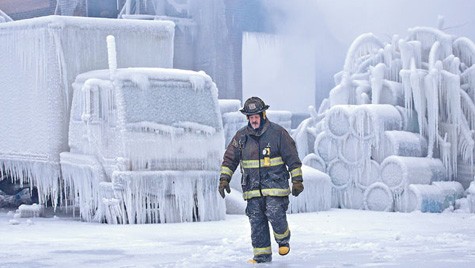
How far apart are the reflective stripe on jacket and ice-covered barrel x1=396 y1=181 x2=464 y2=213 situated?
24.7 ft

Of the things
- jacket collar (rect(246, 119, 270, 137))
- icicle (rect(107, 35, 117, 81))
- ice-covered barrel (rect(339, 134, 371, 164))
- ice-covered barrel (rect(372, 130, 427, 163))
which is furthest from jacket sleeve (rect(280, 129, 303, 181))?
ice-covered barrel (rect(339, 134, 371, 164))

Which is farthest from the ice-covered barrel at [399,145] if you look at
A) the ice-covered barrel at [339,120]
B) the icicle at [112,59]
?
the icicle at [112,59]

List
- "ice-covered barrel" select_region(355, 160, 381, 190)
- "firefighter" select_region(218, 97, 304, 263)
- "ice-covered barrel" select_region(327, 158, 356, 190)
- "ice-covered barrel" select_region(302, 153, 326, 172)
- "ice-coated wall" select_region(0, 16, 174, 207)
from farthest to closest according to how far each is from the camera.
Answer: "ice-covered barrel" select_region(302, 153, 326, 172) → "ice-covered barrel" select_region(327, 158, 356, 190) → "ice-covered barrel" select_region(355, 160, 381, 190) → "ice-coated wall" select_region(0, 16, 174, 207) → "firefighter" select_region(218, 97, 304, 263)

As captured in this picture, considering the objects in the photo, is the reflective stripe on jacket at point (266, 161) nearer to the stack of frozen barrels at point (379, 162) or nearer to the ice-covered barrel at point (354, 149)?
the stack of frozen barrels at point (379, 162)

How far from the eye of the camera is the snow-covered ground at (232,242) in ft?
37.7

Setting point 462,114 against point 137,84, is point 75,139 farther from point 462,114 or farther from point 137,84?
point 462,114

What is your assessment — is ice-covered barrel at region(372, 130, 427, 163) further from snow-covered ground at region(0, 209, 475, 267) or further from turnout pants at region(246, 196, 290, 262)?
turnout pants at region(246, 196, 290, 262)

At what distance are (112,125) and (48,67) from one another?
2122 millimetres

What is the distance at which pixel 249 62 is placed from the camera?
4012 cm

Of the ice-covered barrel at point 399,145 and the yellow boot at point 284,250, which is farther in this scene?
the ice-covered barrel at point 399,145

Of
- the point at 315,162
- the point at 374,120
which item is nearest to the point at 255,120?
the point at 374,120

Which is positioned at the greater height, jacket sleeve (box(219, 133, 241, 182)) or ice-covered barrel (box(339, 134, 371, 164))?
jacket sleeve (box(219, 133, 241, 182))

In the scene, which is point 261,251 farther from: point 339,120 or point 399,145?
point 339,120

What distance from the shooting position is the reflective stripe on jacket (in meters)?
11.5
